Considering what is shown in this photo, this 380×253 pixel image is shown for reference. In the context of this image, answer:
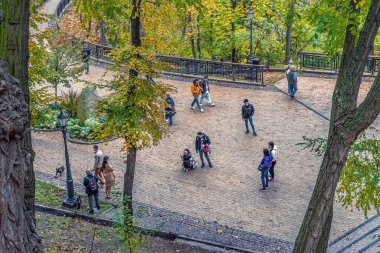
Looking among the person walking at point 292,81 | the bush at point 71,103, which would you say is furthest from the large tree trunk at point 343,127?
the bush at point 71,103

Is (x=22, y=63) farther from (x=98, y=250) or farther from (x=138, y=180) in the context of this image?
(x=138, y=180)

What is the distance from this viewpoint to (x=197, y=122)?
21.8 meters

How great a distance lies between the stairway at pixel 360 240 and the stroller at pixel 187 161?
564cm

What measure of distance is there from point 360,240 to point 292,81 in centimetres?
1041

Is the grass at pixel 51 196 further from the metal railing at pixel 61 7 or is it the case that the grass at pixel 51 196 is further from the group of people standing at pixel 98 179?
the metal railing at pixel 61 7

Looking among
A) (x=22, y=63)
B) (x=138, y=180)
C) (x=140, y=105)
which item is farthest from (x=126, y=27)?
(x=22, y=63)

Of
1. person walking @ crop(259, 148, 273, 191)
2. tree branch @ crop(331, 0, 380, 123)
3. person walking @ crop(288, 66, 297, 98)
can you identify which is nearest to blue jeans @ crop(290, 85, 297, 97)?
person walking @ crop(288, 66, 297, 98)

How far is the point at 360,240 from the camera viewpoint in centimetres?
1398

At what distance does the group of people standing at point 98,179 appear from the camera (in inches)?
587

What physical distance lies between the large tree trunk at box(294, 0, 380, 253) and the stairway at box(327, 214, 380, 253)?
558 centimetres

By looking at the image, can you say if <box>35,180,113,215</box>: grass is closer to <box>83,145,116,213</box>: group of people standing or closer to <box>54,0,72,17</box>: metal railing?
<box>83,145,116,213</box>: group of people standing

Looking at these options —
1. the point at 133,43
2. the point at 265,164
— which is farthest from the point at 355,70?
the point at 265,164

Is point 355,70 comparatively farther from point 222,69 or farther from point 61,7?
point 61,7

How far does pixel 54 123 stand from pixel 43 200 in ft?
18.9
